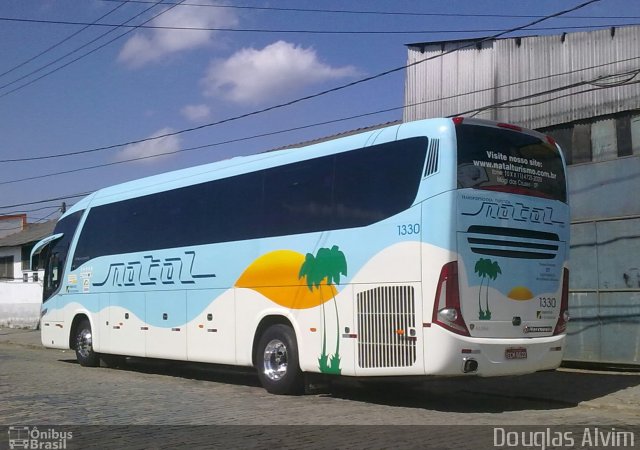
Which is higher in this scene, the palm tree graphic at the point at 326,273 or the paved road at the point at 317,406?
the palm tree graphic at the point at 326,273

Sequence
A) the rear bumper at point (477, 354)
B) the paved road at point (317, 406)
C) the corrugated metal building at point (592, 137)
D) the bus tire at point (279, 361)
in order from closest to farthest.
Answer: the paved road at point (317, 406)
the rear bumper at point (477, 354)
the bus tire at point (279, 361)
the corrugated metal building at point (592, 137)

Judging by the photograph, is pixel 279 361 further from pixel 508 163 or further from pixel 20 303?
pixel 20 303

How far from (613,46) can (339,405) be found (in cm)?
927

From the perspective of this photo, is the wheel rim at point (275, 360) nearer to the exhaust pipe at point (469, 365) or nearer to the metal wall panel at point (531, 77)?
the exhaust pipe at point (469, 365)

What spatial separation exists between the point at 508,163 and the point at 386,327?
9.15ft

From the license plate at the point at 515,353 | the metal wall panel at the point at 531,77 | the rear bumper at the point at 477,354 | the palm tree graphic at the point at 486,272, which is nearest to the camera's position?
the rear bumper at the point at 477,354

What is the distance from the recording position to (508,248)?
391 inches

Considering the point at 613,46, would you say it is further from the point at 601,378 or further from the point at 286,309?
the point at 286,309

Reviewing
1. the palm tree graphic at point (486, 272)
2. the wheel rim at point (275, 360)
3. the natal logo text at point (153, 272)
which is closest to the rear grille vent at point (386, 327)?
the palm tree graphic at point (486, 272)

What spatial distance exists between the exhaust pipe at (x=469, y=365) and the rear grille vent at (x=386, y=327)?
630 mm

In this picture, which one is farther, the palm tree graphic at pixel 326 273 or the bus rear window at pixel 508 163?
the palm tree graphic at pixel 326 273

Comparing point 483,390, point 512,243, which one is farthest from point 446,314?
point 483,390

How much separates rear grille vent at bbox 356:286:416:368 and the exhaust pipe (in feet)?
2.07

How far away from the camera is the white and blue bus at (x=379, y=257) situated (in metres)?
9.45
